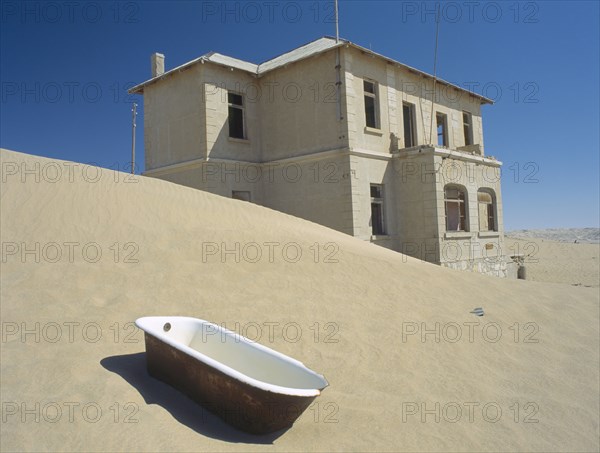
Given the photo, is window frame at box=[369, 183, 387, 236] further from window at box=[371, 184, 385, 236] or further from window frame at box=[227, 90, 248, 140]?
window frame at box=[227, 90, 248, 140]

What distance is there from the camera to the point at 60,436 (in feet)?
11.3

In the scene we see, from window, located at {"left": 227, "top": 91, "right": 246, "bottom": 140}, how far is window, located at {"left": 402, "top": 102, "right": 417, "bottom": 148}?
6888 mm

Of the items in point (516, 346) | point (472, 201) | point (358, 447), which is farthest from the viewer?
point (472, 201)

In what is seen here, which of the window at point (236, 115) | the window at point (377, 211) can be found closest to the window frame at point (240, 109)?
the window at point (236, 115)

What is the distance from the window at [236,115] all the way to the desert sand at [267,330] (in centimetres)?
841

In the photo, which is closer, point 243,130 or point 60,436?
point 60,436

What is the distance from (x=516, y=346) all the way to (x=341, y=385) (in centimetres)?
349

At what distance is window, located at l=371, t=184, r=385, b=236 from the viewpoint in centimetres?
1680

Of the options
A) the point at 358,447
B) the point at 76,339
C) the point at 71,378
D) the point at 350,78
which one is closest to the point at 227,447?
the point at 358,447

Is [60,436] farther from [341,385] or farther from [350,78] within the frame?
[350,78]

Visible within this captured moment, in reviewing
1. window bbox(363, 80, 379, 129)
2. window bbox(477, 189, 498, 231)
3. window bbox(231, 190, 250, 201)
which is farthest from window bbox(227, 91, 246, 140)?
window bbox(477, 189, 498, 231)

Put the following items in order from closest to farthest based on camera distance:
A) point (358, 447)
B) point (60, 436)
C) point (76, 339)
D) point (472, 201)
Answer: point (60, 436), point (358, 447), point (76, 339), point (472, 201)

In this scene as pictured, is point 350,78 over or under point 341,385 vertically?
over

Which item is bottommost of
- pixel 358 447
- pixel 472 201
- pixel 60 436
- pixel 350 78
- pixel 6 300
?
pixel 358 447
